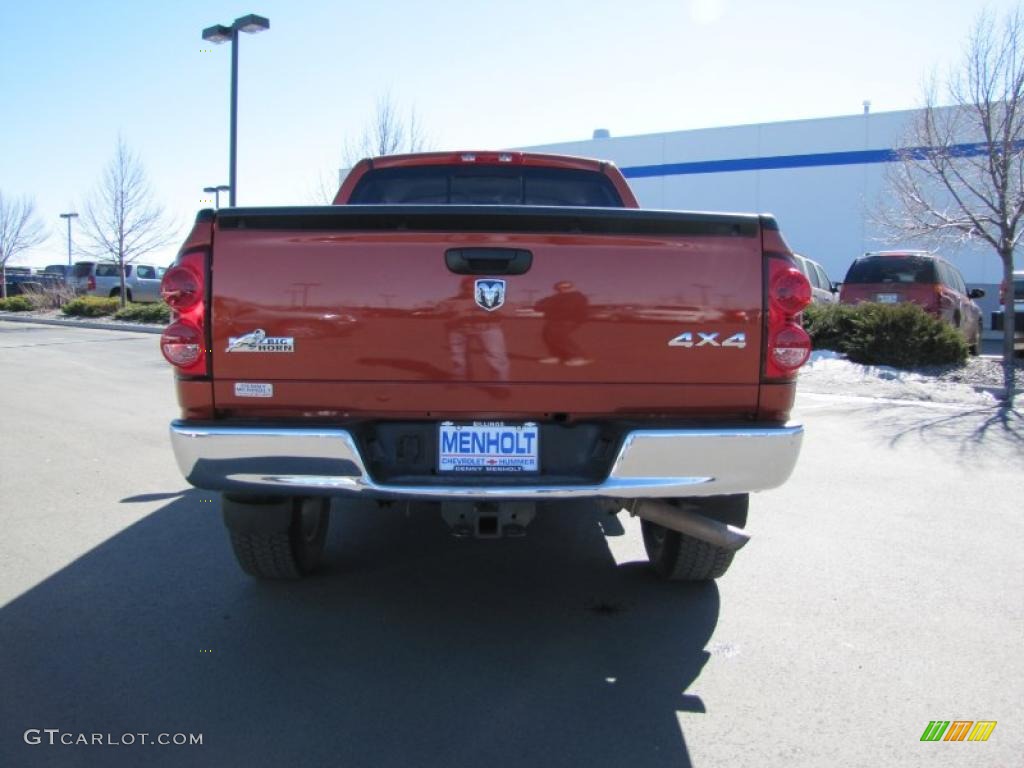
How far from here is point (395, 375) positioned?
9.78 feet

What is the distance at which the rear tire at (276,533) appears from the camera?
3.36m

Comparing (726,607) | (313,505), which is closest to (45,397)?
(313,505)

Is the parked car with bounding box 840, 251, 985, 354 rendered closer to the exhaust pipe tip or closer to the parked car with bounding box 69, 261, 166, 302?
the exhaust pipe tip

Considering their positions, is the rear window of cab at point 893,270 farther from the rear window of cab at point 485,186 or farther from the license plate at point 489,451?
the license plate at point 489,451


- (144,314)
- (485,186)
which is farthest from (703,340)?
(144,314)

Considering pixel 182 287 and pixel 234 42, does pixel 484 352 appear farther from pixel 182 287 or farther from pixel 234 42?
pixel 234 42

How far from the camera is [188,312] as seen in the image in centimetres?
295

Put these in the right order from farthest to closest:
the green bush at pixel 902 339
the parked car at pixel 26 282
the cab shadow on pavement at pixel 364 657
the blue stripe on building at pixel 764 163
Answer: the parked car at pixel 26 282 < the blue stripe on building at pixel 764 163 < the green bush at pixel 902 339 < the cab shadow on pavement at pixel 364 657

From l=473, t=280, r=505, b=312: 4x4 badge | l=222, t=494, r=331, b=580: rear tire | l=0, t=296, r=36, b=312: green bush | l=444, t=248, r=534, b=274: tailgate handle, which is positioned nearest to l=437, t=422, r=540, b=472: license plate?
l=473, t=280, r=505, b=312: 4x4 badge

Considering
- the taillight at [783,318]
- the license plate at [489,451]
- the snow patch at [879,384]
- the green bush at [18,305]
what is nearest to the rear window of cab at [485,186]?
the taillight at [783,318]

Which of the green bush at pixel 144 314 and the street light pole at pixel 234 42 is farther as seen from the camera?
the green bush at pixel 144 314

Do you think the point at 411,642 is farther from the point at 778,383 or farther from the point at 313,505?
the point at 778,383

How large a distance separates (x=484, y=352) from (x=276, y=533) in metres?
1.29

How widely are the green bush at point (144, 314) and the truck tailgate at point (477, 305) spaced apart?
22.9m
